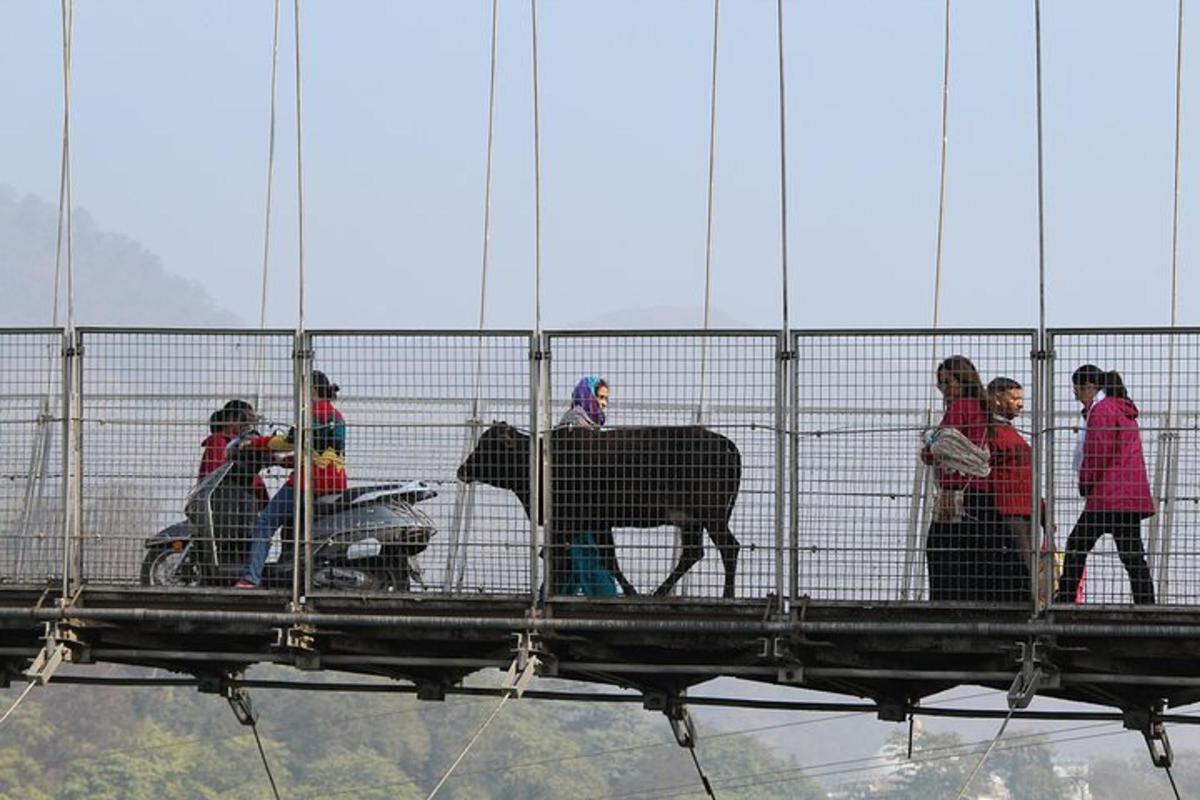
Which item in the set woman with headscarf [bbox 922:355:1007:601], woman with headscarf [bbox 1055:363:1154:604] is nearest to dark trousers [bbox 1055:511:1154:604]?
woman with headscarf [bbox 1055:363:1154:604]

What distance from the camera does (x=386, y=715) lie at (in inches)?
6594

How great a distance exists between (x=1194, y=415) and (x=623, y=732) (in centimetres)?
16692

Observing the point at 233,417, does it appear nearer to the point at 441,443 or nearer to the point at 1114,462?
the point at 441,443

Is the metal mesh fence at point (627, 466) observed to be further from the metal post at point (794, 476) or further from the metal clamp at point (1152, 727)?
the metal clamp at point (1152, 727)

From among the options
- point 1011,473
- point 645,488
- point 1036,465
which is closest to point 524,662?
point 645,488

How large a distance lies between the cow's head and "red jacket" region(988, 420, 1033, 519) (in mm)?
3208

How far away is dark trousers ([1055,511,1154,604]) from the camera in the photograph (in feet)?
62.2

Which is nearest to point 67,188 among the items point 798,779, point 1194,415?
point 1194,415

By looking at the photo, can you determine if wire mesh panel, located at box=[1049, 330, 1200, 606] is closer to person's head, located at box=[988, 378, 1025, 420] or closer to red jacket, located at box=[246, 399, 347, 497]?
person's head, located at box=[988, 378, 1025, 420]

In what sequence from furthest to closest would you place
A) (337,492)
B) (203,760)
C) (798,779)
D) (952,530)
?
(798,779) < (203,760) < (337,492) < (952,530)

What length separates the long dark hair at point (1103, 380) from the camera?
1903 centimetres

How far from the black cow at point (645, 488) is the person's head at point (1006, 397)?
1776 mm

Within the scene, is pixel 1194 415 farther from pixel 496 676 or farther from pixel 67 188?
pixel 496 676

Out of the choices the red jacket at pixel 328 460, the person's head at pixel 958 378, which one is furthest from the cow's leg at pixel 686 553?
the red jacket at pixel 328 460
